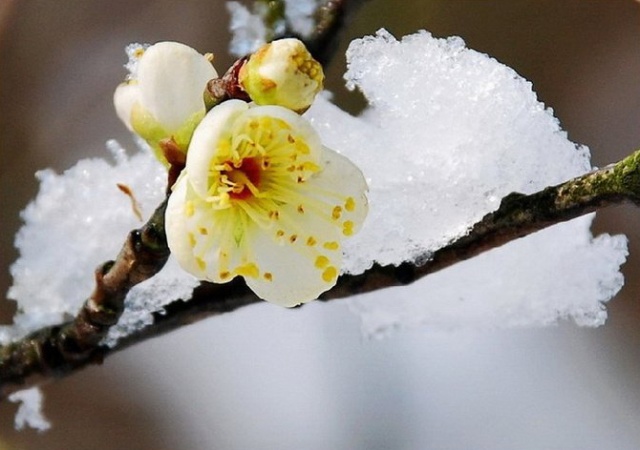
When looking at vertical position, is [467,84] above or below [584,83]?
below

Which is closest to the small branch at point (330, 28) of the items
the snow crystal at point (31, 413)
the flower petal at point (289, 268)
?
the flower petal at point (289, 268)

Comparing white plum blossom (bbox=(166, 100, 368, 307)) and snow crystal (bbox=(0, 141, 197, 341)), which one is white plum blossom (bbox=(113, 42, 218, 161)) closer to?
white plum blossom (bbox=(166, 100, 368, 307))

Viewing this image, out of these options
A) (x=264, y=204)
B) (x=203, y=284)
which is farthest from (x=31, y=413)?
(x=264, y=204)

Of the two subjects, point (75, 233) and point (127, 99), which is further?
point (75, 233)

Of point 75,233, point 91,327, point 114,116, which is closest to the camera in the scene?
point 91,327

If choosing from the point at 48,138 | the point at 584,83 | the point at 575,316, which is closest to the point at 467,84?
the point at 575,316

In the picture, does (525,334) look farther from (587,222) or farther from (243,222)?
(243,222)

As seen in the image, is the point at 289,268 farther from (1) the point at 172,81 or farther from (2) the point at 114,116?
(2) the point at 114,116
